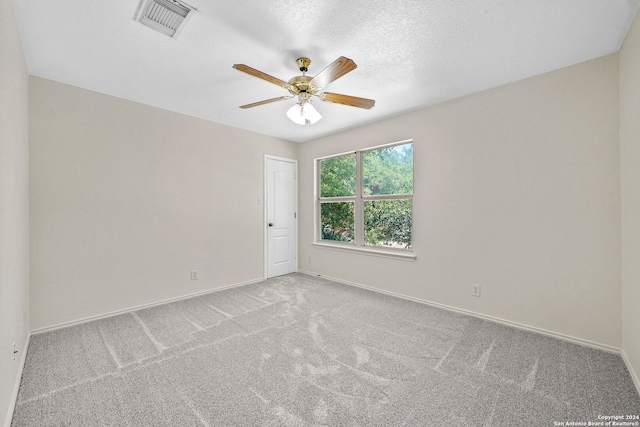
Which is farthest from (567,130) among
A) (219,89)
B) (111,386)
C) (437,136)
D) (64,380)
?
(64,380)

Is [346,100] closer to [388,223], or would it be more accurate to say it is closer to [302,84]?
[302,84]

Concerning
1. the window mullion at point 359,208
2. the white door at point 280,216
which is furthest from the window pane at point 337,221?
the white door at point 280,216

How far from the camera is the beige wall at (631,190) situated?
177 cm

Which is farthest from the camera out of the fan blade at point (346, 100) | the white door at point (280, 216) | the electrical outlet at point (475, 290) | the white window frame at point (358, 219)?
the white door at point (280, 216)

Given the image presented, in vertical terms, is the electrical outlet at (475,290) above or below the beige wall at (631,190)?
below

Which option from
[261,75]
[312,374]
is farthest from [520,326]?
[261,75]

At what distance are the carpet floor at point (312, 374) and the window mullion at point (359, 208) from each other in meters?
1.41

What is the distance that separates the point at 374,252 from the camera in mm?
3760

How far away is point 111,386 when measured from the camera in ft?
5.76

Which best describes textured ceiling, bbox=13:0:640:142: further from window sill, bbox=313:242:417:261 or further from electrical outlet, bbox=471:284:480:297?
electrical outlet, bbox=471:284:480:297

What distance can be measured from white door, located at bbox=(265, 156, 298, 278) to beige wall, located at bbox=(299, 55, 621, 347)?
196 centimetres

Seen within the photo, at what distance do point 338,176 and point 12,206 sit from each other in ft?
11.7

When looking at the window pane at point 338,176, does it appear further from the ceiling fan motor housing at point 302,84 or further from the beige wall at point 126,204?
the ceiling fan motor housing at point 302,84

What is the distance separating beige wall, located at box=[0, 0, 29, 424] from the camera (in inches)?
56.4
